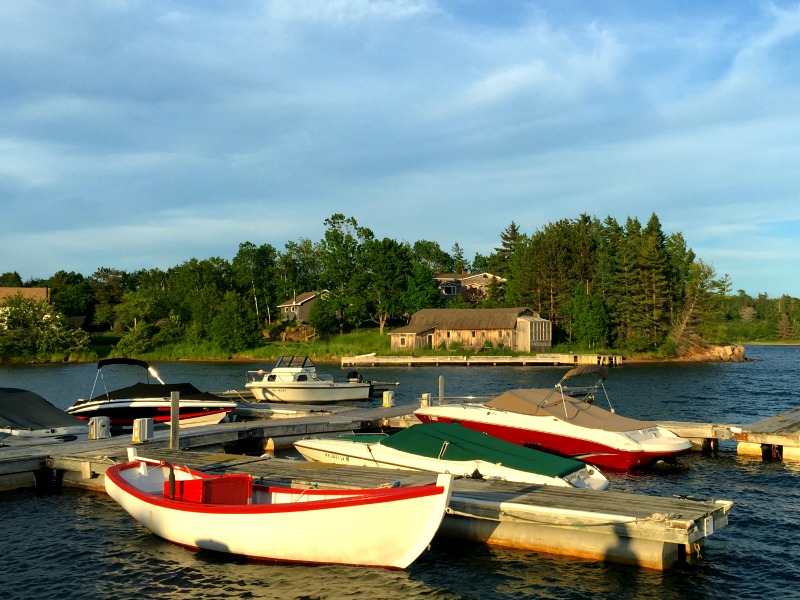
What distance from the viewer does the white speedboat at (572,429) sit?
20484 millimetres

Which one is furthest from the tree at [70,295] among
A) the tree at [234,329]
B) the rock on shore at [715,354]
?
the rock on shore at [715,354]

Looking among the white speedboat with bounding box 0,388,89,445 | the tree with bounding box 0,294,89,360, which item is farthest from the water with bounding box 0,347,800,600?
the tree with bounding box 0,294,89,360

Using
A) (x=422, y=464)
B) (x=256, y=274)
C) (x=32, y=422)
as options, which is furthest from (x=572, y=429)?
(x=256, y=274)

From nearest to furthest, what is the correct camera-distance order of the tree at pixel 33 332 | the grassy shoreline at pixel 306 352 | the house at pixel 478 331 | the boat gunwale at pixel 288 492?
the boat gunwale at pixel 288 492
the grassy shoreline at pixel 306 352
the house at pixel 478 331
the tree at pixel 33 332

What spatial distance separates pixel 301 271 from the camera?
13775cm

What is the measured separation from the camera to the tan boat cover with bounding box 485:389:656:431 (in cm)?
2127

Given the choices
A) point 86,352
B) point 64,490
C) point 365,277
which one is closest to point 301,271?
point 365,277

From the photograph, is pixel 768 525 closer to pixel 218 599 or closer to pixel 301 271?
pixel 218 599

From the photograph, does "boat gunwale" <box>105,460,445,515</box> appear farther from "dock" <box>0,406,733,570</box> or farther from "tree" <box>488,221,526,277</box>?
"tree" <box>488,221,526,277</box>

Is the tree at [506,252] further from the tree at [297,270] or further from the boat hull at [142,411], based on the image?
the boat hull at [142,411]

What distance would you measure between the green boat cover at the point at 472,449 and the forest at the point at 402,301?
7415 centimetres

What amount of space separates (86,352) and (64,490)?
243 feet

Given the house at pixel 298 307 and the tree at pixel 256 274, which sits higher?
the tree at pixel 256 274

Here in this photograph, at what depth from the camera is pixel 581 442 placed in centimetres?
2066
